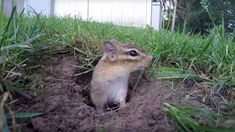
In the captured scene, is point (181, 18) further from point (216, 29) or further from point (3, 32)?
point (3, 32)

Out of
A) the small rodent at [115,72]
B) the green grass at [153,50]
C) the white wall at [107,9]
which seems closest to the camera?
the green grass at [153,50]

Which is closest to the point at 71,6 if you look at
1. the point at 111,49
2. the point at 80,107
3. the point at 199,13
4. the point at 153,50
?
the point at 199,13

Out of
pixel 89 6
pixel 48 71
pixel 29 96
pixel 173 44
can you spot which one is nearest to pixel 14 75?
pixel 29 96

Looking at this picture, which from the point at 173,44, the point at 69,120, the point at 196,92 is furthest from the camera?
the point at 173,44

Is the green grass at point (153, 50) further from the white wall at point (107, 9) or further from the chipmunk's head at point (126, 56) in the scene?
the white wall at point (107, 9)

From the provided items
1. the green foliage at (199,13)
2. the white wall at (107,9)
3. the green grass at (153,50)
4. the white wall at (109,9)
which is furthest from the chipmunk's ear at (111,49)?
the white wall at (109,9)

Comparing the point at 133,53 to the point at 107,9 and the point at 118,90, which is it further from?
the point at 107,9
